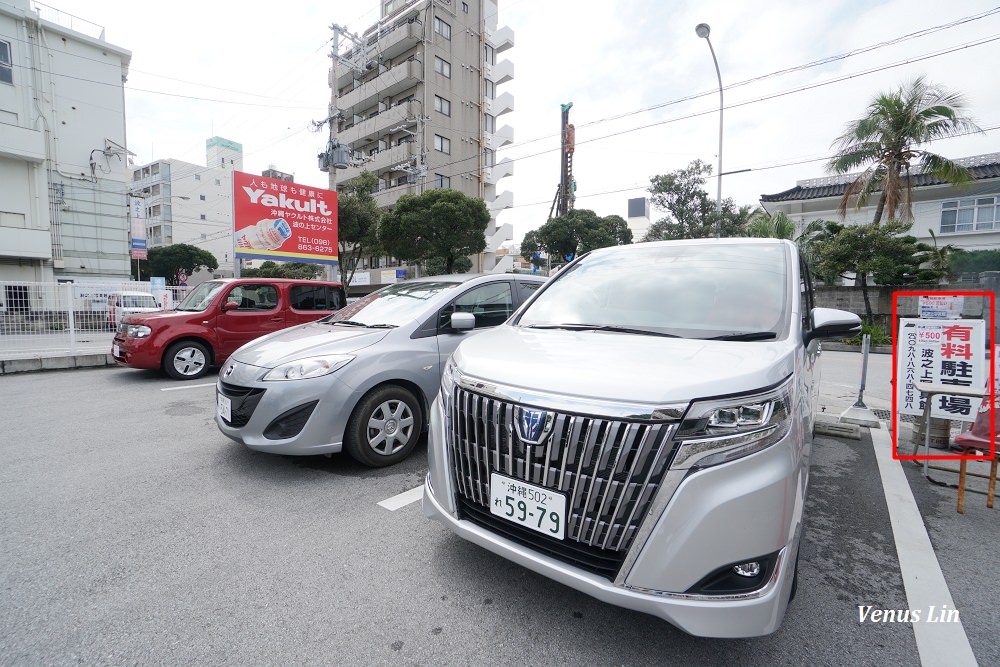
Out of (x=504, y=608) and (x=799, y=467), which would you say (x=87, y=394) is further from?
(x=799, y=467)

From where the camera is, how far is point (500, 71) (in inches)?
1458

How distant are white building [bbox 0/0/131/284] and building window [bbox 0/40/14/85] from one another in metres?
0.03

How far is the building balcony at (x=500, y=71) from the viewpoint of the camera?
37000 mm

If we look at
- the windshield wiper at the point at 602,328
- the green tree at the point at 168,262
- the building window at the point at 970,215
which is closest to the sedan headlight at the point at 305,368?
the windshield wiper at the point at 602,328

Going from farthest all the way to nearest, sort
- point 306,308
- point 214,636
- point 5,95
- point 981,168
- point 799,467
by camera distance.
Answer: point 981,168
point 5,95
point 306,308
point 214,636
point 799,467

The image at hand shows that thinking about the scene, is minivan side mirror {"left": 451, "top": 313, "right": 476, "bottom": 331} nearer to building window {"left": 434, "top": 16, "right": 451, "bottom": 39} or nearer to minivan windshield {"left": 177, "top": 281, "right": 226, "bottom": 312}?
minivan windshield {"left": 177, "top": 281, "right": 226, "bottom": 312}

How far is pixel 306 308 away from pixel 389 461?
5.04 meters

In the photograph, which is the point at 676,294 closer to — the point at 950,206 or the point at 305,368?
the point at 305,368

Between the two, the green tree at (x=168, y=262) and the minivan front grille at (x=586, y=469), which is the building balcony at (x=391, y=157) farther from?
the minivan front grille at (x=586, y=469)

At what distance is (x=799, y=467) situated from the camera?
1584 mm

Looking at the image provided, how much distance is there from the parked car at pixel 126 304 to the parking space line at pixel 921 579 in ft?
32.0

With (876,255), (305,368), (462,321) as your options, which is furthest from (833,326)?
(876,255)

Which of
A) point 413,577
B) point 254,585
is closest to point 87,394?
point 254,585

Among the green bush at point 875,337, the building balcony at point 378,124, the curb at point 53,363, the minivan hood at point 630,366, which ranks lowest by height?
the curb at point 53,363
